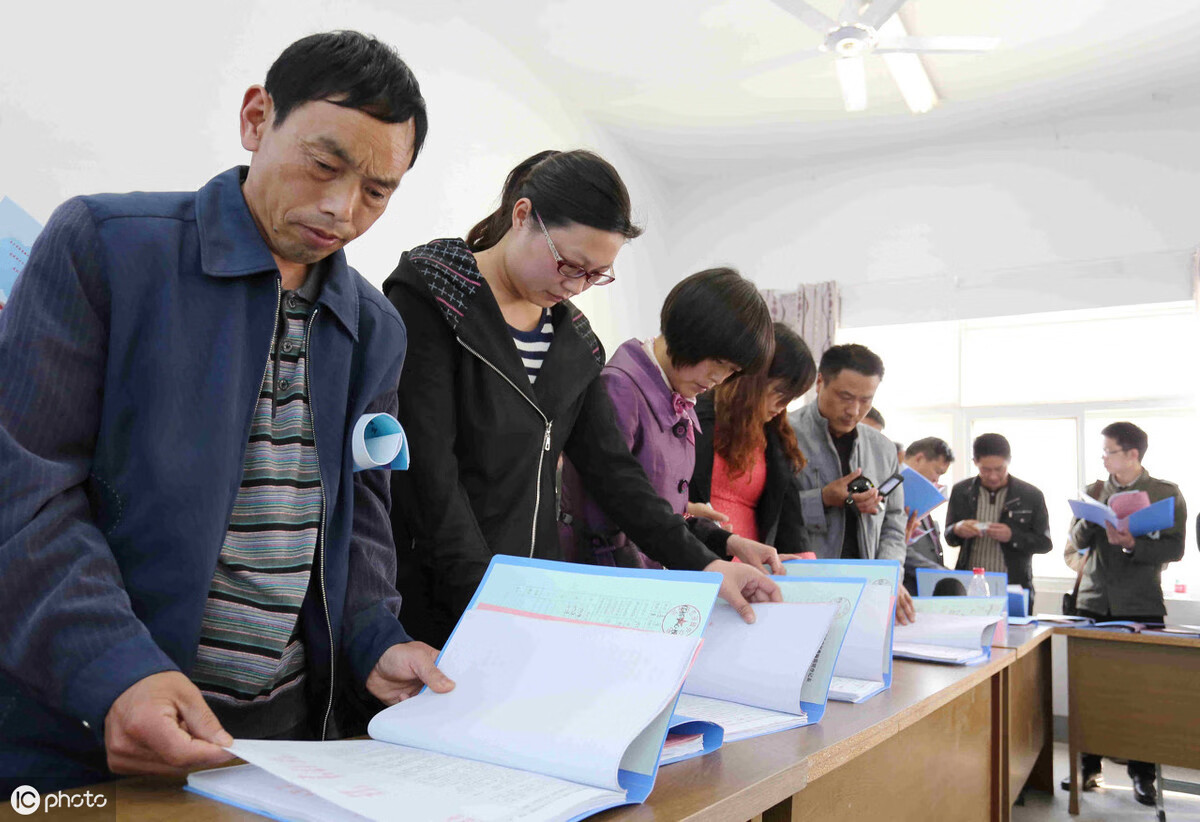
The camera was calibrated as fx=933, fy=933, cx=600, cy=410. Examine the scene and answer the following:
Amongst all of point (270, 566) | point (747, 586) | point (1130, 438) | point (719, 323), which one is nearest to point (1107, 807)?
point (1130, 438)

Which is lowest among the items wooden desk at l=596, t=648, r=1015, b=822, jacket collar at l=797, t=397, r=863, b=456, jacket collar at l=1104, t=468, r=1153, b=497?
wooden desk at l=596, t=648, r=1015, b=822

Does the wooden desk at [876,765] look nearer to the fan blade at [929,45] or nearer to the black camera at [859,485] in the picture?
the black camera at [859,485]

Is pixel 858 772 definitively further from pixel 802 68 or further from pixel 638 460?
pixel 802 68

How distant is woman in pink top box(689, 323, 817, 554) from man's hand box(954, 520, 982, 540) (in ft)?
9.23

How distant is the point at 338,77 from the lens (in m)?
0.83

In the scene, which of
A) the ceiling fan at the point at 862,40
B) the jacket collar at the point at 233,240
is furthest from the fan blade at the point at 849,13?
the jacket collar at the point at 233,240

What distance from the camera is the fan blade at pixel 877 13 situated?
3.61 m

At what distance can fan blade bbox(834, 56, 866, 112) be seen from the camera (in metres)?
4.09

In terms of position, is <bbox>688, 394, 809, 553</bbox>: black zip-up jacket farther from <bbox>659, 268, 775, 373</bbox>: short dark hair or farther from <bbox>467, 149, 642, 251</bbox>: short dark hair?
<bbox>467, 149, 642, 251</bbox>: short dark hair

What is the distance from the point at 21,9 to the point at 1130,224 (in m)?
5.39

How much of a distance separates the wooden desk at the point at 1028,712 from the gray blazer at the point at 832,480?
419 millimetres

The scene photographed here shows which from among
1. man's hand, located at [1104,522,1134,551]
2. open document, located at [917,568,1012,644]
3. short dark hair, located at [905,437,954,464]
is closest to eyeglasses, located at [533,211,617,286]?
open document, located at [917,568,1012,644]

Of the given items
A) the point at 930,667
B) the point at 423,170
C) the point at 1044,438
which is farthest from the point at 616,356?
the point at 1044,438

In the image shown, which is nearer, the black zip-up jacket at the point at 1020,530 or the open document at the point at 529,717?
the open document at the point at 529,717
